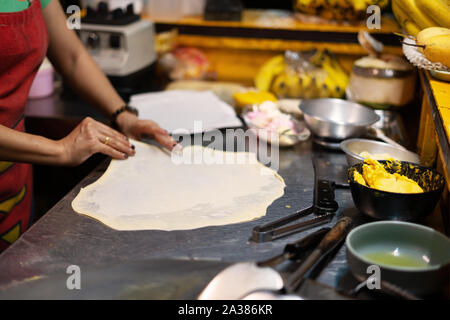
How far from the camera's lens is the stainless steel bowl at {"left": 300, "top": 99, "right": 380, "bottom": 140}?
6.10 feet

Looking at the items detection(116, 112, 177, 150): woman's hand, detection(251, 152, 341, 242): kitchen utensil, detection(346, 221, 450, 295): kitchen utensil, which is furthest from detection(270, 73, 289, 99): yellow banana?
detection(346, 221, 450, 295): kitchen utensil

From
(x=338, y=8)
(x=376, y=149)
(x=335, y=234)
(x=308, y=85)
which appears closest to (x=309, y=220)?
(x=335, y=234)

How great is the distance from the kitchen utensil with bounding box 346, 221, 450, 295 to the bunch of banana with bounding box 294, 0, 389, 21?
1.81 m

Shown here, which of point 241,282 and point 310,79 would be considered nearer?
point 241,282

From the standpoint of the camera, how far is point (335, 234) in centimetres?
121

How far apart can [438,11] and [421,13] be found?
0.11 m

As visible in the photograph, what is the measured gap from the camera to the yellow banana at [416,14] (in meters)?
1.71

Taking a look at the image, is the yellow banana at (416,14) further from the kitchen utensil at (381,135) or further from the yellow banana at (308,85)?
the yellow banana at (308,85)

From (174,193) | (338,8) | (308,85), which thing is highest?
(338,8)

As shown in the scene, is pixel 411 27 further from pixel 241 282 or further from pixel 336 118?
pixel 241 282

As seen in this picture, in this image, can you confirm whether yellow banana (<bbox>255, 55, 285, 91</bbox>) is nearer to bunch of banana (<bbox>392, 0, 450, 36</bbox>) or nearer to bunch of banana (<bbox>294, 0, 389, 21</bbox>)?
bunch of banana (<bbox>294, 0, 389, 21</bbox>)

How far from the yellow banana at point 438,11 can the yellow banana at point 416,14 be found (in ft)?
0.16
